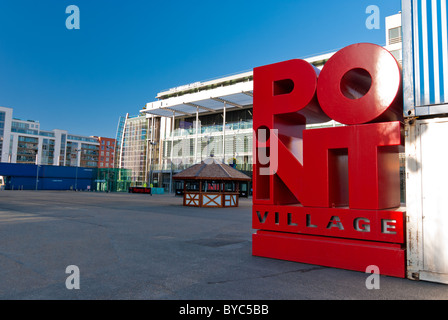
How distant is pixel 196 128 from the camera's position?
54375 millimetres

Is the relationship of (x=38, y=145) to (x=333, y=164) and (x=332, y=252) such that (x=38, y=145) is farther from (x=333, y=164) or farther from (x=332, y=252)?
(x=332, y=252)

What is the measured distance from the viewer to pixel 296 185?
686 centimetres

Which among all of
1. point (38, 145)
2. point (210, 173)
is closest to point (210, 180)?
point (210, 173)

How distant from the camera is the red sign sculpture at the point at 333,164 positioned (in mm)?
5773

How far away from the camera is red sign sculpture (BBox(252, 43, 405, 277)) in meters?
5.77

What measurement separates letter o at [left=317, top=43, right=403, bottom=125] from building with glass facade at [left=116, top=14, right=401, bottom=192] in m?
36.0

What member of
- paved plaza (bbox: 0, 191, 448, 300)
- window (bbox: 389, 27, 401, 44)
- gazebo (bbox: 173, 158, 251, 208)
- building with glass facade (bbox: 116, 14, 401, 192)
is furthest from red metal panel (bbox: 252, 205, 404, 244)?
window (bbox: 389, 27, 401, 44)

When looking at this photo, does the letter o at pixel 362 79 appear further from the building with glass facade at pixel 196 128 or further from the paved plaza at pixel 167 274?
the building with glass facade at pixel 196 128

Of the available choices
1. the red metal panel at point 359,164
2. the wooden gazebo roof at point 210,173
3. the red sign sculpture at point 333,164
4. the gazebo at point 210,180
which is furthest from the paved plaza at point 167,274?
the gazebo at point 210,180

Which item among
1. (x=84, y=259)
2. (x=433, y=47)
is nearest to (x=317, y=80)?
(x=433, y=47)

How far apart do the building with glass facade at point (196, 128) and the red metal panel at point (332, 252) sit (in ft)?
120

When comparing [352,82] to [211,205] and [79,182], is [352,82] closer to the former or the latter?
[211,205]

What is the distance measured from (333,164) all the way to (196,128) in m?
48.5

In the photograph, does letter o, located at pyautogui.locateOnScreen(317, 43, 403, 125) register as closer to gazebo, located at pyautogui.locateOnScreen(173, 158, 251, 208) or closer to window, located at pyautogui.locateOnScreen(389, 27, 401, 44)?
gazebo, located at pyautogui.locateOnScreen(173, 158, 251, 208)
